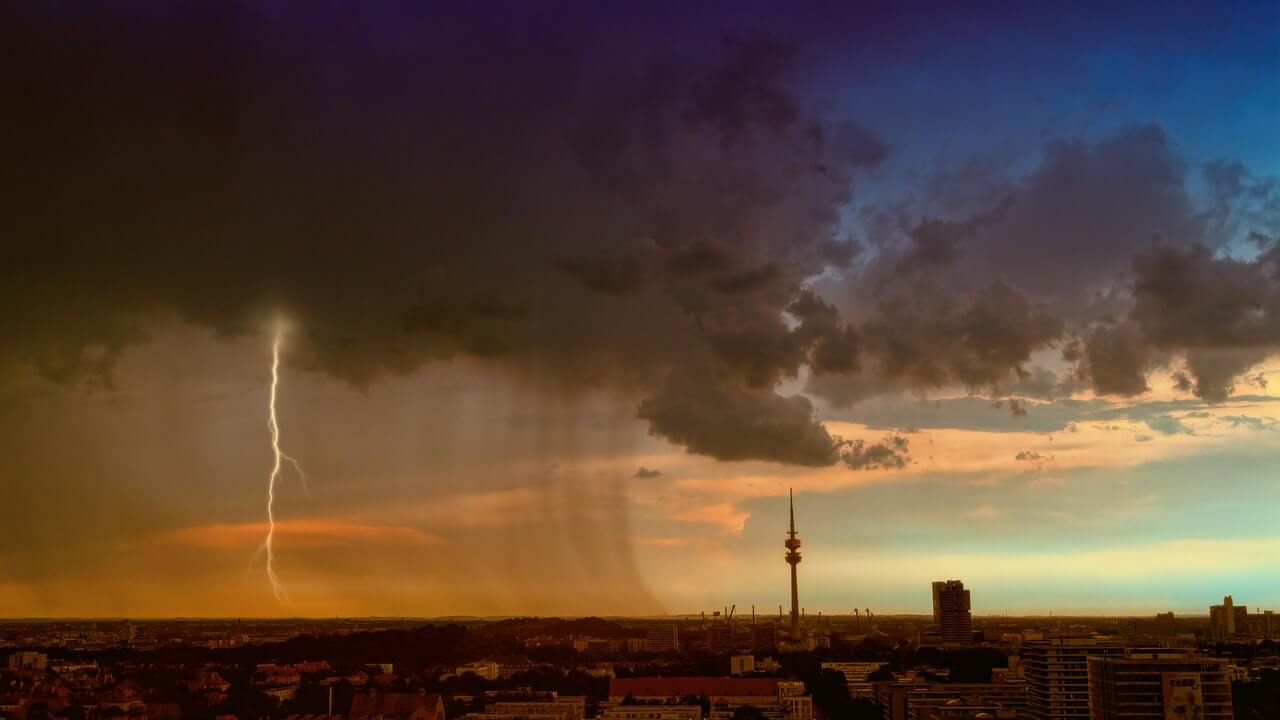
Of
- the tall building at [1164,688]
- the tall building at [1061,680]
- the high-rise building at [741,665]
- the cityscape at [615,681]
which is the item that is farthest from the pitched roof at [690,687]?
the tall building at [1164,688]

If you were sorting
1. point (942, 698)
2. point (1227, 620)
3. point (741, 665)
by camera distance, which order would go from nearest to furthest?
point (942, 698) < point (741, 665) < point (1227, 620)

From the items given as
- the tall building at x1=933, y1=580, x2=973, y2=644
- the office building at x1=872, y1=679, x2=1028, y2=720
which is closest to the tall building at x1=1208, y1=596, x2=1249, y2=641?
the tall building at x1=933, y1=580, x2=973, y2=644

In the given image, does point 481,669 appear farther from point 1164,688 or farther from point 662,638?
point 662,638

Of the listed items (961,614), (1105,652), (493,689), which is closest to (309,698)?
(493,689)

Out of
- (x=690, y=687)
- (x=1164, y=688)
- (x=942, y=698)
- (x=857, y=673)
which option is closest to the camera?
(x=1164, y=688)

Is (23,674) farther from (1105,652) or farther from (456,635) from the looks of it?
(1105,652)

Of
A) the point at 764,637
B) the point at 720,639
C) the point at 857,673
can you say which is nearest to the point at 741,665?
the point at 857,673
